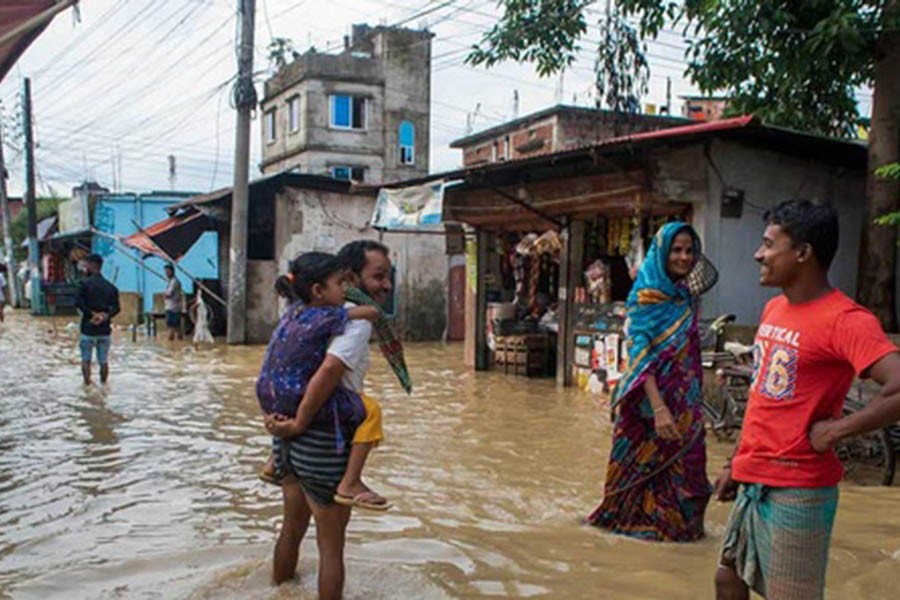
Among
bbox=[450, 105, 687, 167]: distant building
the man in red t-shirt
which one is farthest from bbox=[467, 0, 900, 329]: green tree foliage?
bbox=[450, 105, 687, 167]: distant building

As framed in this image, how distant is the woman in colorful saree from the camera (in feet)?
14.4

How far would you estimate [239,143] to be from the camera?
17.1m

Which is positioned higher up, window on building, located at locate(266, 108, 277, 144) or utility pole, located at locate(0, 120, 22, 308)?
window on building, located at locate(266, 108, 277, 144)

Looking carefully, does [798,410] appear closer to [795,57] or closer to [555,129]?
[795,57]

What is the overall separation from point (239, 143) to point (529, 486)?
13.2 m

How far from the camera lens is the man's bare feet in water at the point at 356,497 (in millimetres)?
3150

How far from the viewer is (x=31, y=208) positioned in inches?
1116

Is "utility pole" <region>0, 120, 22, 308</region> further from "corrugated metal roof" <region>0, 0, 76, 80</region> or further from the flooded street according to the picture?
"corrugated metal roof" <region>0, 0, 76, 80</region>

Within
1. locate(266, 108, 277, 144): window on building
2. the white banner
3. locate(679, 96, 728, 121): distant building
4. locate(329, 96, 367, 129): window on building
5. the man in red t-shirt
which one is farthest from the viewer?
locate(266, 108, 277, 144): window on building

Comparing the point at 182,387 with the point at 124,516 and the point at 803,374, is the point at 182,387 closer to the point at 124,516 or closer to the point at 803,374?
the point at 124,516

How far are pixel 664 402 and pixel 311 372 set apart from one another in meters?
2.15

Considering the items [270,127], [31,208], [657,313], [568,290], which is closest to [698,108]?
[270,127]

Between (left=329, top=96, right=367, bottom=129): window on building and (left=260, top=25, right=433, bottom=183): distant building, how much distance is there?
0.04m

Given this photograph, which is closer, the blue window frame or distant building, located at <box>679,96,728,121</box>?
distant building, located at <box>679,96,728,121</box>
